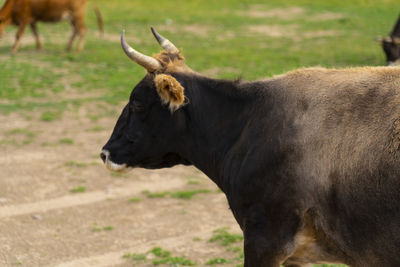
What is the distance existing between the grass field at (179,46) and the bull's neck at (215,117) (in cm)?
281

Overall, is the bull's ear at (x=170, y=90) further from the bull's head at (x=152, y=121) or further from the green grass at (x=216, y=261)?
the green grass at (x=216, y=261)

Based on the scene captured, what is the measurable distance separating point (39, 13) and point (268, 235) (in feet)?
48.7

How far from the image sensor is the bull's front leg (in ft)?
15.6

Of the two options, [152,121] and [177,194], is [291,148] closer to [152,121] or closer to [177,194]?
[152,121]

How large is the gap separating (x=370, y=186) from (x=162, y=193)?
4872 mm

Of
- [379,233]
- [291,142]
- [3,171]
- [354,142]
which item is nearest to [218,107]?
[291,142]

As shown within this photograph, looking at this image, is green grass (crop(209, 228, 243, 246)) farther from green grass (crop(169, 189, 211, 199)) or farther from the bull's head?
the bull's head

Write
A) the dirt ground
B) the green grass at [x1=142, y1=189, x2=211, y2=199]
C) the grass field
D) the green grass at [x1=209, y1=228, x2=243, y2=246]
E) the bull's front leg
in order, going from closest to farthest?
the bull's front leg, the dirt ground, the green grass at [x1=209, y1=228, x2=243, y2=246], the green grass at [x1=142, y1=189, x2=211, y2=199], the grass field

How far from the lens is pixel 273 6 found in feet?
93.0

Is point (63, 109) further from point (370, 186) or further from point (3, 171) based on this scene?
point (370, 186)

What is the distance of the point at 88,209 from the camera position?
8469mm

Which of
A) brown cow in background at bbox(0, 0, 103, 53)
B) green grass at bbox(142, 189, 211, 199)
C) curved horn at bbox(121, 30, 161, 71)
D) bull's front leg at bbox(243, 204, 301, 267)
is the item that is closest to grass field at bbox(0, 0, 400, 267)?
brown cow in background at bbox(0, 0, 103, 53)

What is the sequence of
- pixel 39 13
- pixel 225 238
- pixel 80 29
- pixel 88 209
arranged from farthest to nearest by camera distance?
pixel 80 29, pixel 39 13, pixel 88 209, pixel 225 238

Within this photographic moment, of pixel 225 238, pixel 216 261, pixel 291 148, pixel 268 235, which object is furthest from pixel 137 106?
pixel 225 238
